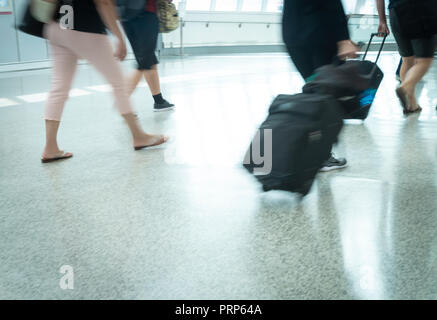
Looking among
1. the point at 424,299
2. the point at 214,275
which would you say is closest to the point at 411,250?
the point at 424,299

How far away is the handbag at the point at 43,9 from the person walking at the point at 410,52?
313 cm

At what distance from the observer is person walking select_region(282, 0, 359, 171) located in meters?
2.39

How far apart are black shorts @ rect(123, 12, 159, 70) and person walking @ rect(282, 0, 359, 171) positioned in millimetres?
1790

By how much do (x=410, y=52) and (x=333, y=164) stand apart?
2.44m

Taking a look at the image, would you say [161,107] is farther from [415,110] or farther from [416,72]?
[415,110]

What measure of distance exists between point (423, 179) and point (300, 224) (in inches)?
44.0

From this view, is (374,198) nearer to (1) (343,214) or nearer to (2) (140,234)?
(1) (343,214)

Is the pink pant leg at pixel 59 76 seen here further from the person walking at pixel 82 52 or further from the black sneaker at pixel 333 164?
the black sneaker at pixel 333 164

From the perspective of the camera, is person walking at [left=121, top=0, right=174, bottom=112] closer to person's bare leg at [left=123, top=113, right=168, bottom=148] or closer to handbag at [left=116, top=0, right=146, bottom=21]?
handbag at [left=116, top=0, right=146, bottom=21]

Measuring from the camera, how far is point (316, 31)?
2.43 meters

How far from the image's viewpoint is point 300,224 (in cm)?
204

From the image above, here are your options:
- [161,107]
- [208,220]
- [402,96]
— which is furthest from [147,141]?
[402,96]

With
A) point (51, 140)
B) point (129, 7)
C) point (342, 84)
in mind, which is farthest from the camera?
point (129, 7)

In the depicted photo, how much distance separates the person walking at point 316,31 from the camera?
7.84 feet
